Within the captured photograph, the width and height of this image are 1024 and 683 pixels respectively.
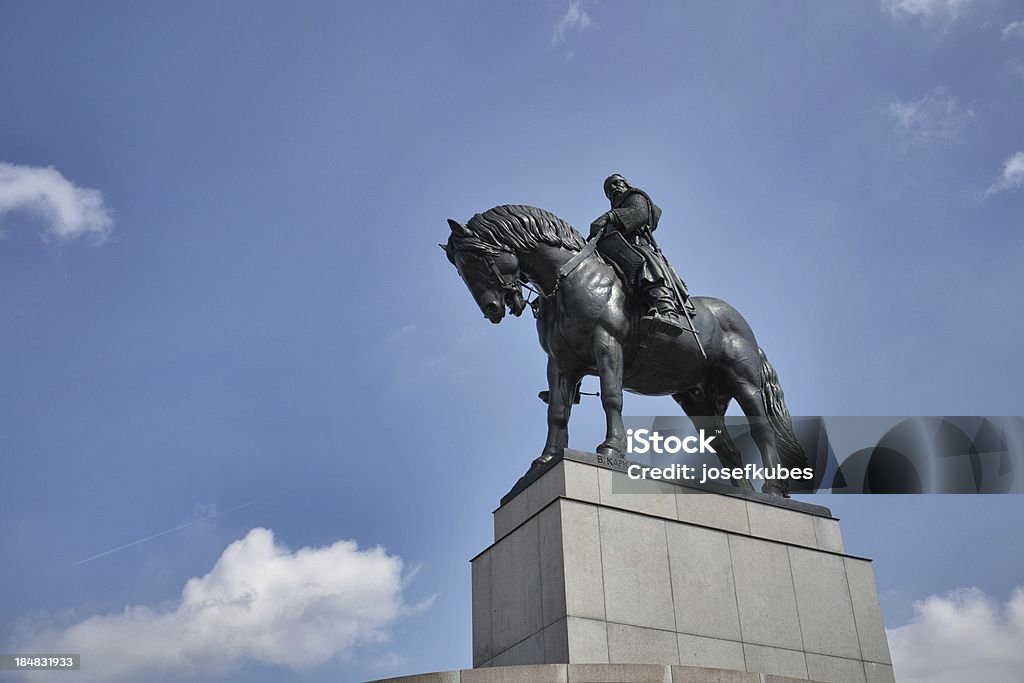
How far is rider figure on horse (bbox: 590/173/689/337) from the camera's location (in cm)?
1100

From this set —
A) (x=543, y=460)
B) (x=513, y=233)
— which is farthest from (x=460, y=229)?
(x=543, y=460)

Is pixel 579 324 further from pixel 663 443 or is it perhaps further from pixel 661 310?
pixel 663 443

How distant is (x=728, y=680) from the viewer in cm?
739

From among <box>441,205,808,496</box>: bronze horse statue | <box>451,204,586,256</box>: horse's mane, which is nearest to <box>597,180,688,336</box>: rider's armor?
<box>441,205,808,496</box>: bronze horse statue

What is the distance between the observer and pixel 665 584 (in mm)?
9430

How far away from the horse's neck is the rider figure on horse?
2.35 feet

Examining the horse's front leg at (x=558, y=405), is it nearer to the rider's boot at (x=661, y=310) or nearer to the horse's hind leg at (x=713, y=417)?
the rider's boot at (x=661, y=310)

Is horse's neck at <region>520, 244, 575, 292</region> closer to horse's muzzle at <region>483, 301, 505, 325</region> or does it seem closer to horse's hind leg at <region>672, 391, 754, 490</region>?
horse's muzzle at <region>483, 301, 505, 325</region>

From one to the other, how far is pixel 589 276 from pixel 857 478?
15.9ft

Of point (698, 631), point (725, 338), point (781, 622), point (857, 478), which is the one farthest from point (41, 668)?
point (857, 478)

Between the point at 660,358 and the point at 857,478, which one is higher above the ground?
the point at 660,358

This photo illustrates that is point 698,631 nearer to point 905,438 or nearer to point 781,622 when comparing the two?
point 781,622

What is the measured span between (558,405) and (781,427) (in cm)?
337

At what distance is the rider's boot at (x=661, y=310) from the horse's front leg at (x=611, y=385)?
56cm
